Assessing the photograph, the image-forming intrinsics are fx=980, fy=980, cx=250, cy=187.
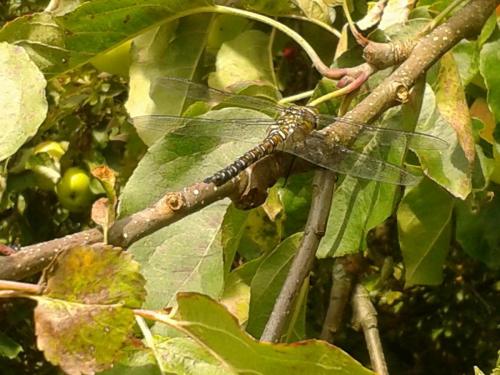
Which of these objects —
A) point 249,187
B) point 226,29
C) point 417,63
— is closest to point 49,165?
point 226,29

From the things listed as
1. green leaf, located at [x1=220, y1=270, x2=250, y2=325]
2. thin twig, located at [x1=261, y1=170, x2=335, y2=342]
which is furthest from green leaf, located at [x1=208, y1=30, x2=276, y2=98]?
thin twig, located at [x1=261, y1=170, x2=335, y2=342]

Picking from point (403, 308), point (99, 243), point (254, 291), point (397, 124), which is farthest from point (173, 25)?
point (403, 308)

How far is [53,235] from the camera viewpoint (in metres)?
2.09

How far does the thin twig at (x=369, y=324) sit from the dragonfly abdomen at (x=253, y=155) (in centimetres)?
28

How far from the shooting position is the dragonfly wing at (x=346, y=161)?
104 cm

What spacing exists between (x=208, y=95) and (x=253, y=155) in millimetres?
381

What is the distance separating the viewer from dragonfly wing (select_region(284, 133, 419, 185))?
104cm

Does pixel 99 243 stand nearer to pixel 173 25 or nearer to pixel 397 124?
pixel 397 124

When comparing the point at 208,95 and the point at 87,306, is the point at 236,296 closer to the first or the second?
the point at 208,95

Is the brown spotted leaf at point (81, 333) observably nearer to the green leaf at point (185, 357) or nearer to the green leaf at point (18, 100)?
the green leaf at point (185, 357)

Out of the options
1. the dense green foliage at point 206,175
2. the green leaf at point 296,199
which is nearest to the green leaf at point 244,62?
the dense green foliage at point 206,175

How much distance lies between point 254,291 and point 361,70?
29cm

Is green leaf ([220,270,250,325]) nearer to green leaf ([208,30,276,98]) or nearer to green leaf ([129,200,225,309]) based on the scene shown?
green leaf ([129,200,225,309])

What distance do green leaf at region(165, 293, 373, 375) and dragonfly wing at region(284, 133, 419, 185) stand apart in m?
0.27
